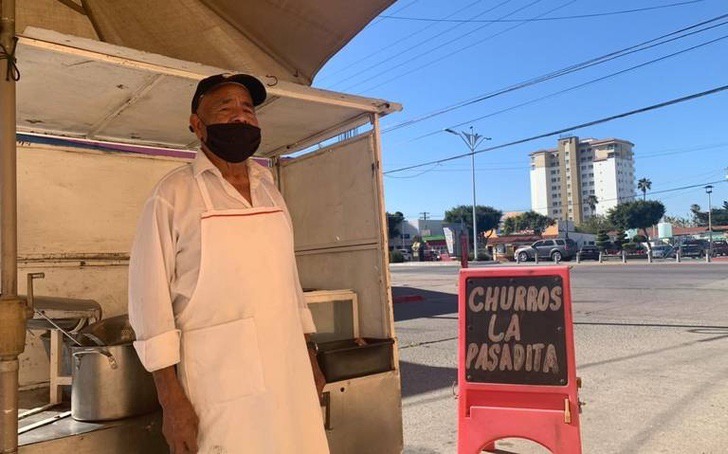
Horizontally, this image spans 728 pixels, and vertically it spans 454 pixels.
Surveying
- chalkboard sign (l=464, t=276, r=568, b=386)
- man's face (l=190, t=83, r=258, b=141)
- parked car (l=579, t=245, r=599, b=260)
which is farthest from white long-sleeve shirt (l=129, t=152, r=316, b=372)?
parked car (l=579, t=245, r=599, b=260)

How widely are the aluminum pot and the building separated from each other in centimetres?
10178

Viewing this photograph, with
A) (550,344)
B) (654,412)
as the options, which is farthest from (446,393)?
(550,344)

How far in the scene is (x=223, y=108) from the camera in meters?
2.20

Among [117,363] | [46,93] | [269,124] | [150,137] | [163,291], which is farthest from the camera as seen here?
[150,137]

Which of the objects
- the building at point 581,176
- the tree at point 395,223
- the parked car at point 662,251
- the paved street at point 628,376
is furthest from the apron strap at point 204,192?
the building at point 581,176

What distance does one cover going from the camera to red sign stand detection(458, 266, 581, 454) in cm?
334

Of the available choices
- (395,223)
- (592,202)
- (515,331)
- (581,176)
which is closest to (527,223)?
(581,176)

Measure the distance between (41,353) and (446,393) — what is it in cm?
407

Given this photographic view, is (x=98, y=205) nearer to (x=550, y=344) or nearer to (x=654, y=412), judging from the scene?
(x=550, y=344)

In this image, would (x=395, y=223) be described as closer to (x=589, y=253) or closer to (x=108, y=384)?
(x=589, y=253)

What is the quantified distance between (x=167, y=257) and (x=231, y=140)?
52cm

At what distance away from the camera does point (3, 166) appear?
6.40 ft

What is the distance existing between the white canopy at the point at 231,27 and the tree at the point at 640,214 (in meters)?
83.4

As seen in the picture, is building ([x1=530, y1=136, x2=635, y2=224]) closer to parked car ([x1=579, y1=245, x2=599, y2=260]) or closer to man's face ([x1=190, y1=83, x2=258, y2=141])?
parked car ([x1=579, y1=245, x2=599, y2=260])
